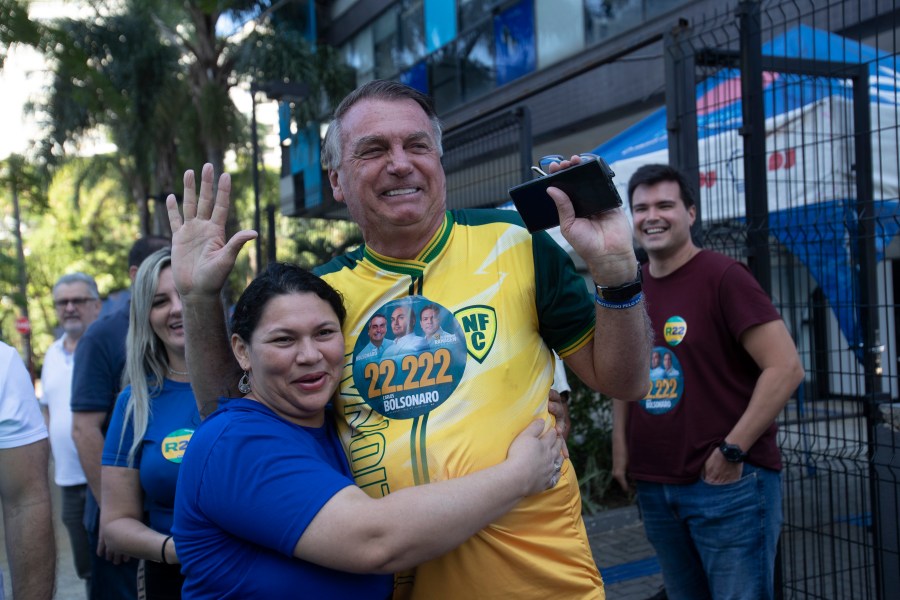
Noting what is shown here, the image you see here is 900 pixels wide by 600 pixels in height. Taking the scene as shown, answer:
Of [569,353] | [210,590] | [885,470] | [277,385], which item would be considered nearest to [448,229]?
[569,353]

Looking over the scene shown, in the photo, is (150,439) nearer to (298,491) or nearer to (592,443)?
(298,491)

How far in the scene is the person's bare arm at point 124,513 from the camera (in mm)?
2629

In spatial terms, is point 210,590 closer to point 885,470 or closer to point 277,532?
point 277,532

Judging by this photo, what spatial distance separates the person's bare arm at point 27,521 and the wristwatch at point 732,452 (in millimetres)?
2374

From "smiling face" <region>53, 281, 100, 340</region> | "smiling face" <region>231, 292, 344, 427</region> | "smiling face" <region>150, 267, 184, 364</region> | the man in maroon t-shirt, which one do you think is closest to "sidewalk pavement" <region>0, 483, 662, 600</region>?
"smiling face" <region>53, 281, 100, 340</region>

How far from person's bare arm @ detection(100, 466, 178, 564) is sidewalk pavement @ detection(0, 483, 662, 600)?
8.08 ft

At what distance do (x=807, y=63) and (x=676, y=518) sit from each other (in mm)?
2564

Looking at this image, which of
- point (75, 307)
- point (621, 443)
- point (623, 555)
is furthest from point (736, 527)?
point (75, 307)

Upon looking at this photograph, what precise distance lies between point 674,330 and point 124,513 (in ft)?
7.45

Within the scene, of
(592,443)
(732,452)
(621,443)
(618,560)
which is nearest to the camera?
(732,452)

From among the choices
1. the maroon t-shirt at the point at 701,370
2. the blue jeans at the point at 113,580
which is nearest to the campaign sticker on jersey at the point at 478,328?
the maroon t-shirt at the point at 701,370

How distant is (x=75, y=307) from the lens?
16.6ft

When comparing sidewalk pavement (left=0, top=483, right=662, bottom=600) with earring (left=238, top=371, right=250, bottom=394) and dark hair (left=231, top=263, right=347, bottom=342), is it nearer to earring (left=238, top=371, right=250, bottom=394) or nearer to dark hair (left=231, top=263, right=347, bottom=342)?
earring (left=238, top=371, right=250, bottom=394)

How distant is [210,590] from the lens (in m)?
1.66
